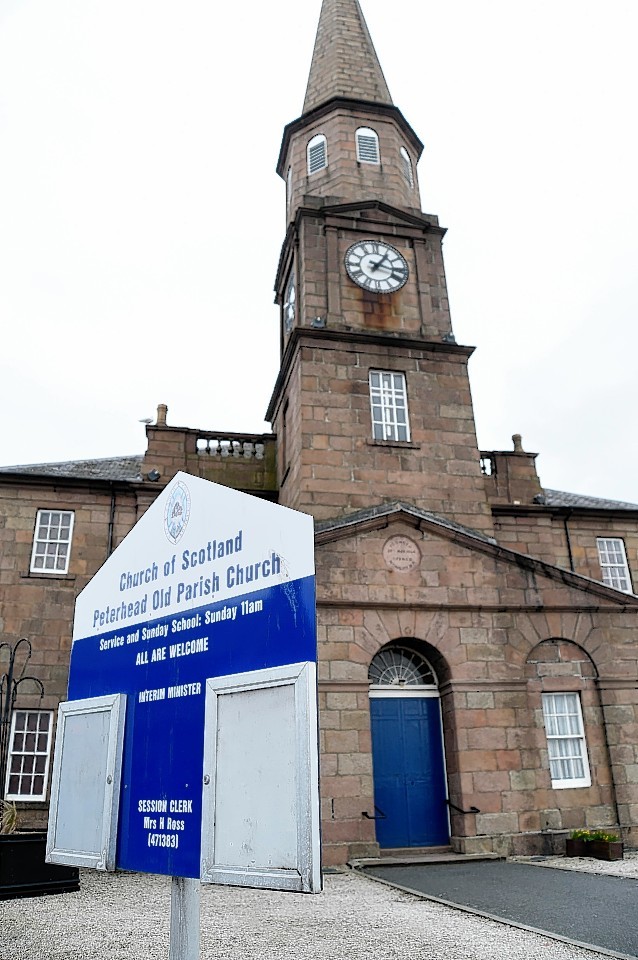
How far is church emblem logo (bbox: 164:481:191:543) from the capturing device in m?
3.98

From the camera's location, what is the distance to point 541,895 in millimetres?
9828

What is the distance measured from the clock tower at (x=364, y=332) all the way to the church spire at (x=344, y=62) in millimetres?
100

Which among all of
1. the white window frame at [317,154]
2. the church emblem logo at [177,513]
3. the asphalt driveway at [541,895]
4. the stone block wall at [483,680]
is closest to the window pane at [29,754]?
the stone block wall at [483,680]

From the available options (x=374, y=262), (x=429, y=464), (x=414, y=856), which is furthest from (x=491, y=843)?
(x=374, y=262)

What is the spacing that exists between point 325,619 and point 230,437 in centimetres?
780

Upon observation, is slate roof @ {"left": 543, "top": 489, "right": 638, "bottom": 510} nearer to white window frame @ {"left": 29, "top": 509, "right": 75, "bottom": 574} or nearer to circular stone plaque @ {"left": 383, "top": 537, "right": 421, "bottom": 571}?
circular stone plaque @ {"left": 383, "top": 537, "right": 421, "bottom": 571}

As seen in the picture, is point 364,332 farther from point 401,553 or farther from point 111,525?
point 111,525

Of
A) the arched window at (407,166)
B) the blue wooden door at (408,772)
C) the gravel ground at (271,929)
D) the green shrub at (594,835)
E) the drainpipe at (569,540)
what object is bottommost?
the gravel ground at (271,929)

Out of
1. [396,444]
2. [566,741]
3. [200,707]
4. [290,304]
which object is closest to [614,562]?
[566,741]

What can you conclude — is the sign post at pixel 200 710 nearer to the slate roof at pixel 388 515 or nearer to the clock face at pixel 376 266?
the slate roof at pixel 388 515

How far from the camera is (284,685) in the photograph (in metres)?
3.10

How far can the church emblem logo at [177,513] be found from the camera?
3.98 metres

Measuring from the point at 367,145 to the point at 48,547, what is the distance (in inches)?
555

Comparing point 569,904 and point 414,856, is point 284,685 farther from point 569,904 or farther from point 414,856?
point 414,856
